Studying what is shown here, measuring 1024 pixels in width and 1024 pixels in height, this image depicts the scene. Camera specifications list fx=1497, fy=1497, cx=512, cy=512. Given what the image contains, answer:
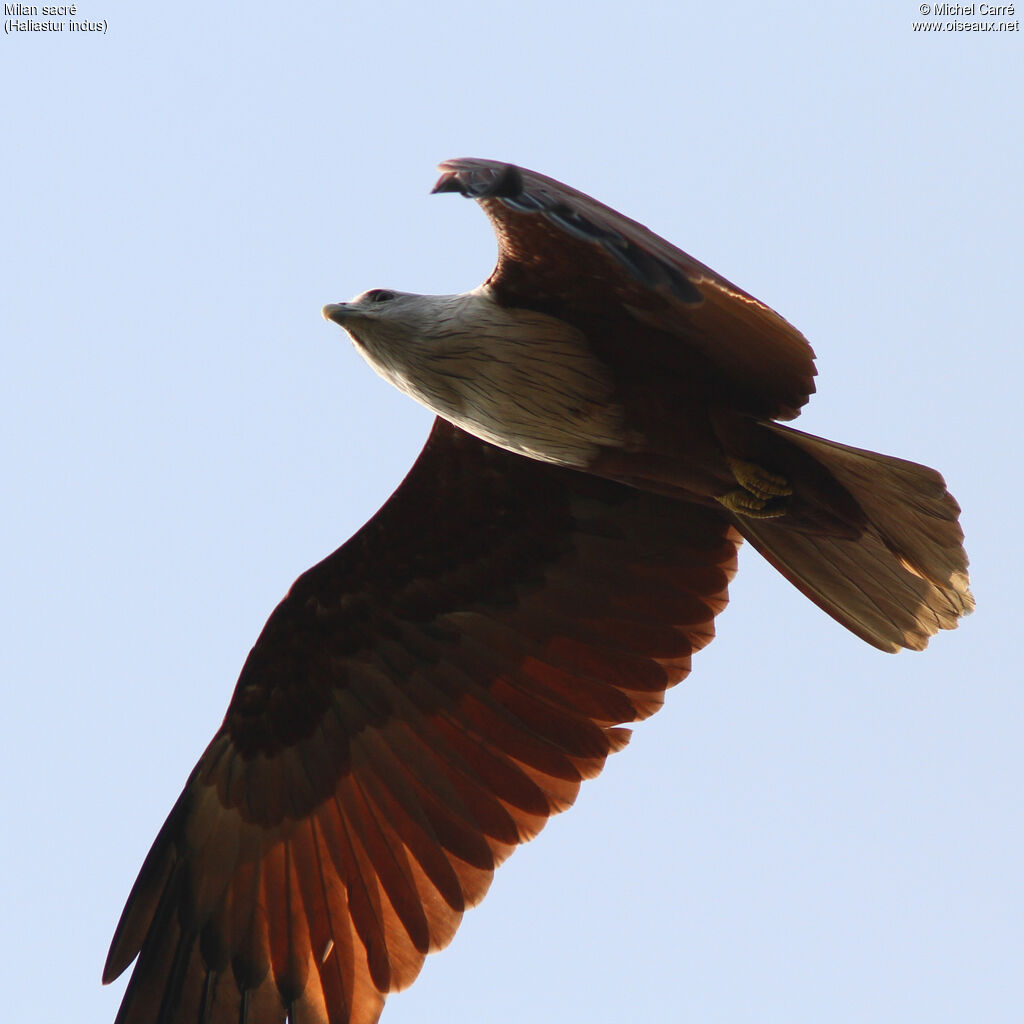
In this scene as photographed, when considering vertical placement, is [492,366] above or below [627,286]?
below

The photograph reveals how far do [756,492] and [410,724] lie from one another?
6.26ft

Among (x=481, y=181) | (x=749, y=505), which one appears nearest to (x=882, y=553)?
(x=749, y=505)

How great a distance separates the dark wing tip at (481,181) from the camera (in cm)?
463

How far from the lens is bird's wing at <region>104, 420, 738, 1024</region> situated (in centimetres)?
639

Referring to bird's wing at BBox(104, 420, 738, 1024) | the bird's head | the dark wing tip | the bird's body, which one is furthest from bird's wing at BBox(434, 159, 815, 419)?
bird's wing at BBox(104, 420, 738, 1024)

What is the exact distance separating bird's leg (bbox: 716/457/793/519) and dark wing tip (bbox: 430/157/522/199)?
1712 mm

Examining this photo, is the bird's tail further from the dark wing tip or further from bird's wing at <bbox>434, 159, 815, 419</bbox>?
the dark wing tip

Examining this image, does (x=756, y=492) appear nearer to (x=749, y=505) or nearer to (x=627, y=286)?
(x=749, y=505)

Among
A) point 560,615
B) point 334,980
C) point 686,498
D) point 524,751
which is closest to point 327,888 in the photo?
point 334,980

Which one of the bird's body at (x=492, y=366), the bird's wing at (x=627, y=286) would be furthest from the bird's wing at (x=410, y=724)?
the bird's wing at (x=627, y=286)

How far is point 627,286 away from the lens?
17.7 feet

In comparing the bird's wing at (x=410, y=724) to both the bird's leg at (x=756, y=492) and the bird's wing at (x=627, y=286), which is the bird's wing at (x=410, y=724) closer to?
the bird's leg at (x=756, y=492)

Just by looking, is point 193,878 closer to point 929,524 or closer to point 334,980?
point 334,980

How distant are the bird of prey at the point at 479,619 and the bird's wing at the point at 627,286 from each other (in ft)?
0.08
